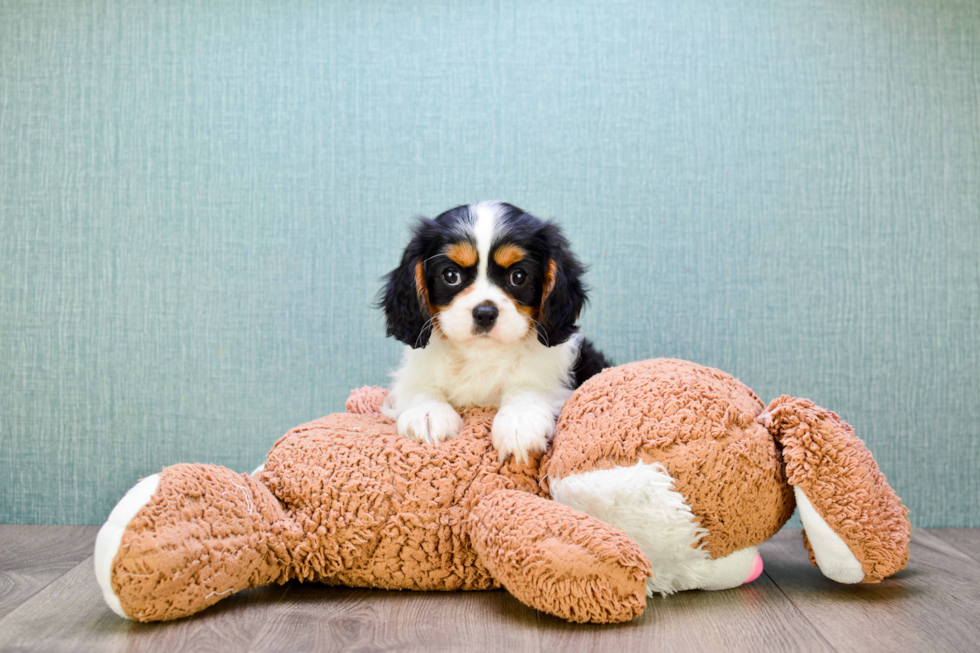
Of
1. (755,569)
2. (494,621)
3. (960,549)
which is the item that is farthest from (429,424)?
(960,549)

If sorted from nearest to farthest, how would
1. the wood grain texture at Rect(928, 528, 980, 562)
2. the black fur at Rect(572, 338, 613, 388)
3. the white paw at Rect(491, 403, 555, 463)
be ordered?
the white paw at Rect(491, 403, 555, 463), the black fur at Rect(572, 338, 613, 388), the wood grain texture at Rect(928, 528, 980, 562)

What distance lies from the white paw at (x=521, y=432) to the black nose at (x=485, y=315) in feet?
0.68

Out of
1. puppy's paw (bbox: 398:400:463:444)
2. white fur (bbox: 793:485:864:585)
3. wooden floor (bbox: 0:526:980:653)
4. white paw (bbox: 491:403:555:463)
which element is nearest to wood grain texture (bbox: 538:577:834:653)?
wooden floor (bbox: 0:526:980:653)

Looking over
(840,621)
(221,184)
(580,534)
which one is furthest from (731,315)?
(221,184)

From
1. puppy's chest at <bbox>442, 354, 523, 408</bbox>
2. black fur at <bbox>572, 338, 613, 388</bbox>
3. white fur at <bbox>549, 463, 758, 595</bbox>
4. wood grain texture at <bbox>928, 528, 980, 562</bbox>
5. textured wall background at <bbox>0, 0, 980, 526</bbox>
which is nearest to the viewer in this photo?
white fur at <bbox>549, 463, 758, 595</bbox>

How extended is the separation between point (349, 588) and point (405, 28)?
1.84 meters

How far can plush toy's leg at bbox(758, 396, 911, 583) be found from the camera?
156 cm

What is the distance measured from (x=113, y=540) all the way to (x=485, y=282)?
0.94m

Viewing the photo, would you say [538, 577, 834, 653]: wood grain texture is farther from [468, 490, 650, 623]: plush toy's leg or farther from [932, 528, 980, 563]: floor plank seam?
[932, 528, 980, 563]: floor plank seam

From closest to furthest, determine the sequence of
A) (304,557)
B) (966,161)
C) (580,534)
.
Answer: (580,534) < (304,557) < (966,161)

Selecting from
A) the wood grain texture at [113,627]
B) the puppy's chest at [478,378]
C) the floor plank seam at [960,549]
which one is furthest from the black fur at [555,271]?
the floor plank seam at [960,549]

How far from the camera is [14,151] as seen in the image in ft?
8.61

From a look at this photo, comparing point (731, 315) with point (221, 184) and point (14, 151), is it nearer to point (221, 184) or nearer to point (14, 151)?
point (221, 184)

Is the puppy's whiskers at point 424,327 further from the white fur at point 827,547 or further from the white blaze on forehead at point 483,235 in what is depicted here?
the white fur at point 827,547
